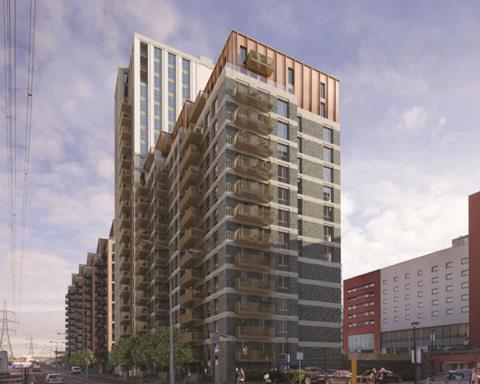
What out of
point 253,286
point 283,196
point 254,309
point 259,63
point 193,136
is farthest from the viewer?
point 193,136

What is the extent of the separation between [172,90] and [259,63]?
57207 mm

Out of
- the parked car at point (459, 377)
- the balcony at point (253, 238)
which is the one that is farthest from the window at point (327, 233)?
the parked car at point (459, 377)

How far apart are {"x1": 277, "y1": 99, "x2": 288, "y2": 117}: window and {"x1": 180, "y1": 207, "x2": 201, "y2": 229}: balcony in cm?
1726

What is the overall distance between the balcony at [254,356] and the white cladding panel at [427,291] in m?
52.4

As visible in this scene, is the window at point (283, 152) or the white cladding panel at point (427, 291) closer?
the window at point (283, 152)

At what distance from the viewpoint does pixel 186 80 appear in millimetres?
127812

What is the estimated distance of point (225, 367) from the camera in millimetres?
62938

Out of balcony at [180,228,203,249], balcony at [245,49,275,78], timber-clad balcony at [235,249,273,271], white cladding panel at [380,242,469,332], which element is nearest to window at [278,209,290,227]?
timber-clad balcony at [235,249,273,271]

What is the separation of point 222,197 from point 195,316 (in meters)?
17.0

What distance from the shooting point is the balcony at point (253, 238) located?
65.5m

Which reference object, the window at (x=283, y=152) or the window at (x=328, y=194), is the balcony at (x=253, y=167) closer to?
the window at (x=283, y=152)

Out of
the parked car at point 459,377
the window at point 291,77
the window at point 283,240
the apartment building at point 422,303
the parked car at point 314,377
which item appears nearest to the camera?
the parked car at point 459,377

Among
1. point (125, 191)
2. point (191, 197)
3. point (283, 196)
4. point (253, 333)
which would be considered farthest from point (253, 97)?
point (125, 191)

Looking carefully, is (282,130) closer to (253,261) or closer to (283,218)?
(283,218)
